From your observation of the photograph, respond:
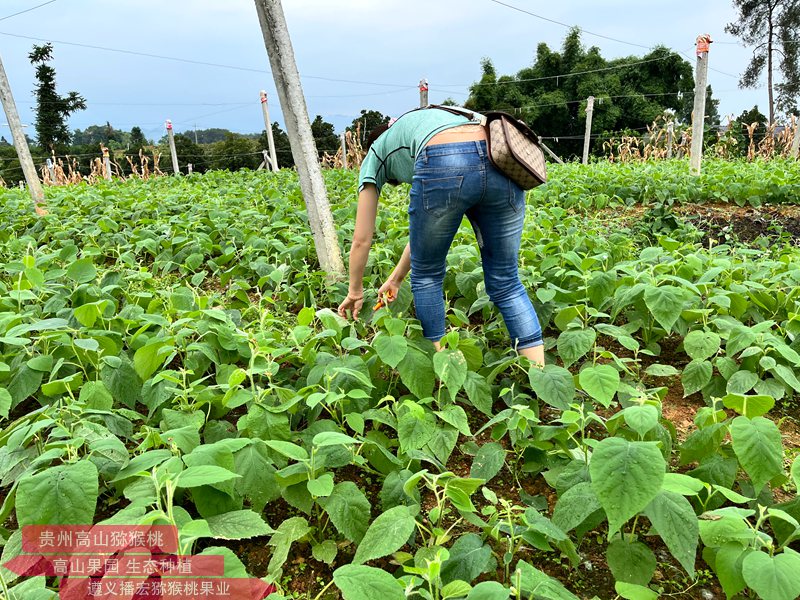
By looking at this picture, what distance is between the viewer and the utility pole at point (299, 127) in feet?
11.0

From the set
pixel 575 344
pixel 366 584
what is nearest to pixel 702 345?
pixel 575 344

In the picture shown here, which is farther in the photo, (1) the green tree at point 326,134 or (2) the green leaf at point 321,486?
(1) the green tree at point 326,134

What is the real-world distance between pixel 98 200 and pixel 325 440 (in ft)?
19.9

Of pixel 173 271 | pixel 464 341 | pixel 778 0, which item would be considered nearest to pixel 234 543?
pixel 464 341

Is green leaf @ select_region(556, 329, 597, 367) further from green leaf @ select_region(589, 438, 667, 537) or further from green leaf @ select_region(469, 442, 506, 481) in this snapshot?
green leaf @ select_region(589, 438, 667, 537)

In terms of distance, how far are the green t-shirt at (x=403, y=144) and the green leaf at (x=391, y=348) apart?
604 millimetres

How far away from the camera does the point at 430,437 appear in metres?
1.70

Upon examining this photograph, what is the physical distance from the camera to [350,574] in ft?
3.72

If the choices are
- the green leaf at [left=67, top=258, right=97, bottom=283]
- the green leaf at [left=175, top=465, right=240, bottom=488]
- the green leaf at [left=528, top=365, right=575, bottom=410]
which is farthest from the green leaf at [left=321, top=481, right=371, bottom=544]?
the green leaf at [left=67, top=258, right=97, bottom=283]

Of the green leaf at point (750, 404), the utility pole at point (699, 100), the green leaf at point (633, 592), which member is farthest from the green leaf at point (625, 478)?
the utility pole at point (699, 100)

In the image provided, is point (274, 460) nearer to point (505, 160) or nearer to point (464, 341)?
point (464, 341)

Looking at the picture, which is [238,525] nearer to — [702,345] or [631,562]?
[631,562]

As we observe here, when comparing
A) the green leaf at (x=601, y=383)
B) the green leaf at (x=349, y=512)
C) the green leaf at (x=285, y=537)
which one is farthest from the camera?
the green leaf at (x=601, y=383)

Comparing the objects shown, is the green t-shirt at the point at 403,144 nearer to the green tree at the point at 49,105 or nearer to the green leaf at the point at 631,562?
the green leaf at the point at 631,562
